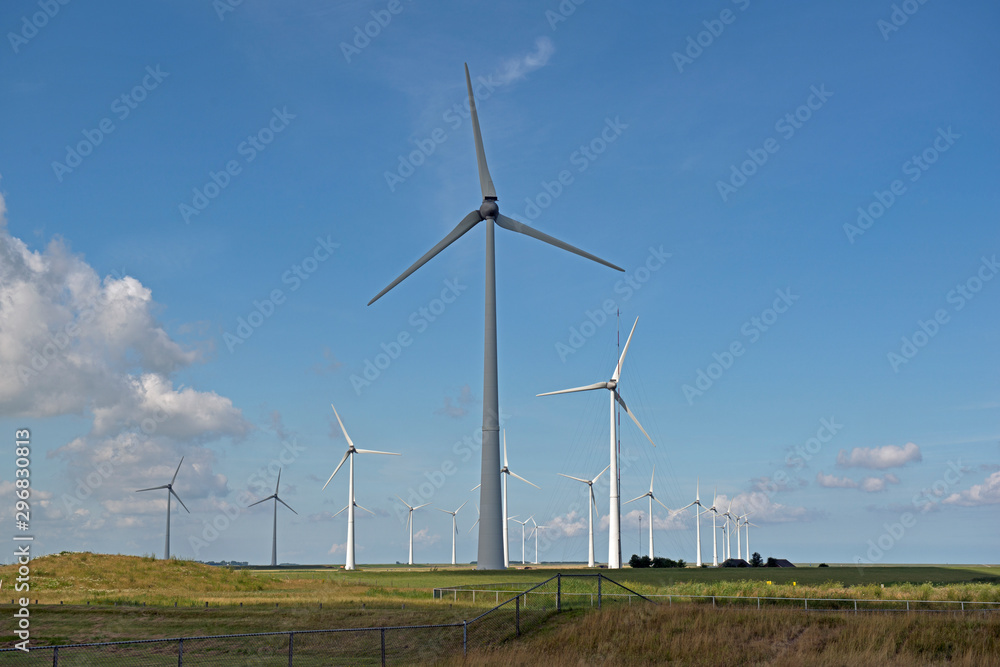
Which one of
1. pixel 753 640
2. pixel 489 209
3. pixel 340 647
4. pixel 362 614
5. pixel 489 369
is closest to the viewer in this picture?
pixel 753 640

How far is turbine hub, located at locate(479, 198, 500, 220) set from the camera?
8888 centimetres

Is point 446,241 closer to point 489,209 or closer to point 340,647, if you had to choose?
point 489,209

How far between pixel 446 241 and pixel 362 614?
4898cm

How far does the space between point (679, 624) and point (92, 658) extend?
81.3 feet

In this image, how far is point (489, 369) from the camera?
266 feet

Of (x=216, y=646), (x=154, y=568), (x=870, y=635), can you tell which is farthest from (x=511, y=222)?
(x=870, y=635)

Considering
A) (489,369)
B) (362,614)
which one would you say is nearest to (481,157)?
(489,369)

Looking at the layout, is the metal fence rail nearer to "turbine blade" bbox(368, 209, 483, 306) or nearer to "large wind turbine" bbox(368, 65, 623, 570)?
"large wind turbine" bbox(368, 65, 623, 570)

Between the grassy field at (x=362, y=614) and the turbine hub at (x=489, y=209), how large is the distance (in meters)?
36.8

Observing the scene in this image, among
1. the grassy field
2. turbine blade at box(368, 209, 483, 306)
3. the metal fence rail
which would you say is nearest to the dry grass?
the grassy field

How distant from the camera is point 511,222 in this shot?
90.3 m

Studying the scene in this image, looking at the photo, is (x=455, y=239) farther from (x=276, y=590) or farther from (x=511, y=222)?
(x=276, y=590)

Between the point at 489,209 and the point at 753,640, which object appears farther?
the point at 489,209

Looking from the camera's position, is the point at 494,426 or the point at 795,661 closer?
the point at 795,661
